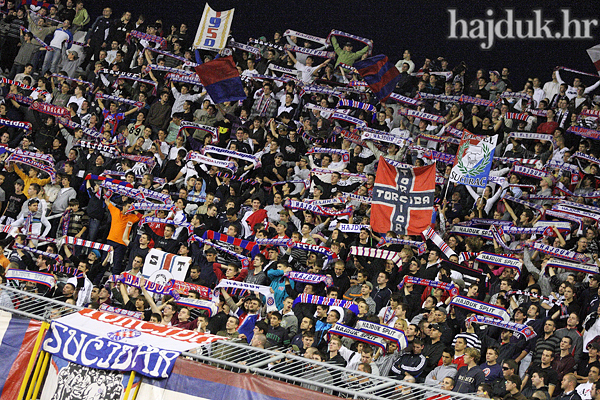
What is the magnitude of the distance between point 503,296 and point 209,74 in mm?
9911

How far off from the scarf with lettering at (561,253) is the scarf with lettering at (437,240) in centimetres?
154

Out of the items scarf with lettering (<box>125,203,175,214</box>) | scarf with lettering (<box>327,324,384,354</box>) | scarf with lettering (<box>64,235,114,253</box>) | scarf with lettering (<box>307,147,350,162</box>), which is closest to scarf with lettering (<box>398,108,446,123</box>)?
scarf with lettering (<box>307,147,350,162</box>)

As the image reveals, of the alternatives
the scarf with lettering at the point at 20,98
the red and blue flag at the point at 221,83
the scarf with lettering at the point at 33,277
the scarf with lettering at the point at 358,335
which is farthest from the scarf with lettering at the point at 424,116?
the scarf with lettering at the point at 33,277

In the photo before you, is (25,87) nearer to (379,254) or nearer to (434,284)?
(379,254)

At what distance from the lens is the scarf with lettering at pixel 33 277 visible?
44.2ft

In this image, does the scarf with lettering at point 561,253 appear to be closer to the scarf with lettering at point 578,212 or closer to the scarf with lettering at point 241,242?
the scarf with lettering at point 578,212

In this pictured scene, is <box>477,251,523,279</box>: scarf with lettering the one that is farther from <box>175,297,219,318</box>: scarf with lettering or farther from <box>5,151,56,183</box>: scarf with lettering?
<box>5,151,56,183</box>: scarf with lettering

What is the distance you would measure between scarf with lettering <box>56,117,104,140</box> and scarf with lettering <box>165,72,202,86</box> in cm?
277

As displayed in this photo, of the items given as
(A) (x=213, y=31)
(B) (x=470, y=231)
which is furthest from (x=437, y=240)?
(A) (x=213, y=31)

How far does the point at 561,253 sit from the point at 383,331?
4.55m

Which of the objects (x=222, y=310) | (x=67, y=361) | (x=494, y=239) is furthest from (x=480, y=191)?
(x=67, y=361)

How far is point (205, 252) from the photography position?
53.4ft

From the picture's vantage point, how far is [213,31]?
23938mm

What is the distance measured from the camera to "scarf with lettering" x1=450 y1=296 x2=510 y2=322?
13.4 m
